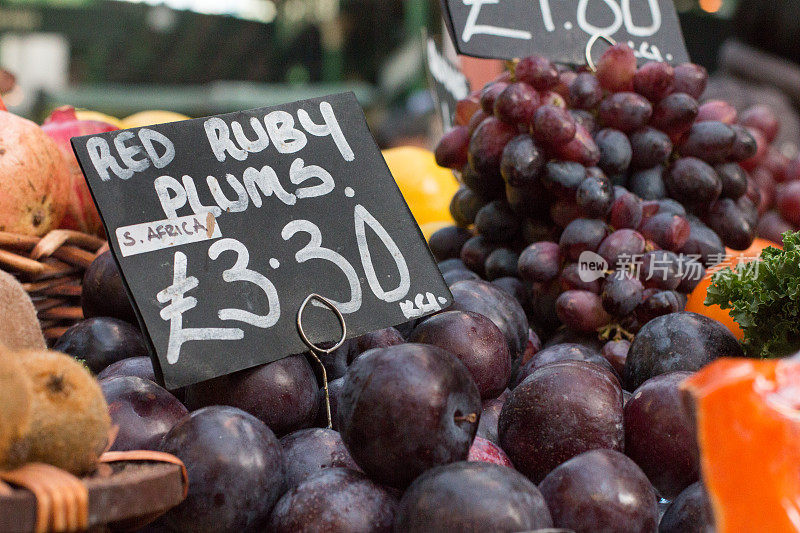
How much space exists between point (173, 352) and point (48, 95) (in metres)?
5.57

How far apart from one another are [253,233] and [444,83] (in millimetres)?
1064

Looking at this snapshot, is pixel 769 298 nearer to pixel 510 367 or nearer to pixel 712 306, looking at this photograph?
pixel 712 306

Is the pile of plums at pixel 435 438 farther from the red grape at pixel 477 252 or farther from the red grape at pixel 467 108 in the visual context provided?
the red grape at pixel 467 108

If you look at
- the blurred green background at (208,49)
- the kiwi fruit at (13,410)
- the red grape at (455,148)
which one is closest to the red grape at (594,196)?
the red grape at (455,148)

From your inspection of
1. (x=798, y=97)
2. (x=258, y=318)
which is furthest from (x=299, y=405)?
(x=798, y=97)

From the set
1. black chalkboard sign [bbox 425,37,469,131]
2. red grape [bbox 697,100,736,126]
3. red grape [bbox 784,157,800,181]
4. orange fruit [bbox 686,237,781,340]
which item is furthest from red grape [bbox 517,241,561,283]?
red grape [bbox 784,157,800,181]

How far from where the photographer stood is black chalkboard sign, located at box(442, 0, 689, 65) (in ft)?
5.31

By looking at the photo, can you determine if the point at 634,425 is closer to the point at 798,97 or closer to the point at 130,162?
the point at 130,162

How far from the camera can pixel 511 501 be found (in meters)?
0.61

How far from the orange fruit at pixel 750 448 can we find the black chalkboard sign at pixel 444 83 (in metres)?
1.37

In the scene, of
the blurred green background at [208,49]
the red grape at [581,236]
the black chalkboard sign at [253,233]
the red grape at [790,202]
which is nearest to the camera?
the black chalkboard sign at [253,233]

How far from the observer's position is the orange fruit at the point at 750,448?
0.52 m

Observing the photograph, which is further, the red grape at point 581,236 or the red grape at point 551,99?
the red grape at point 551,99

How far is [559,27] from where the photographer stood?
1.69 metres
